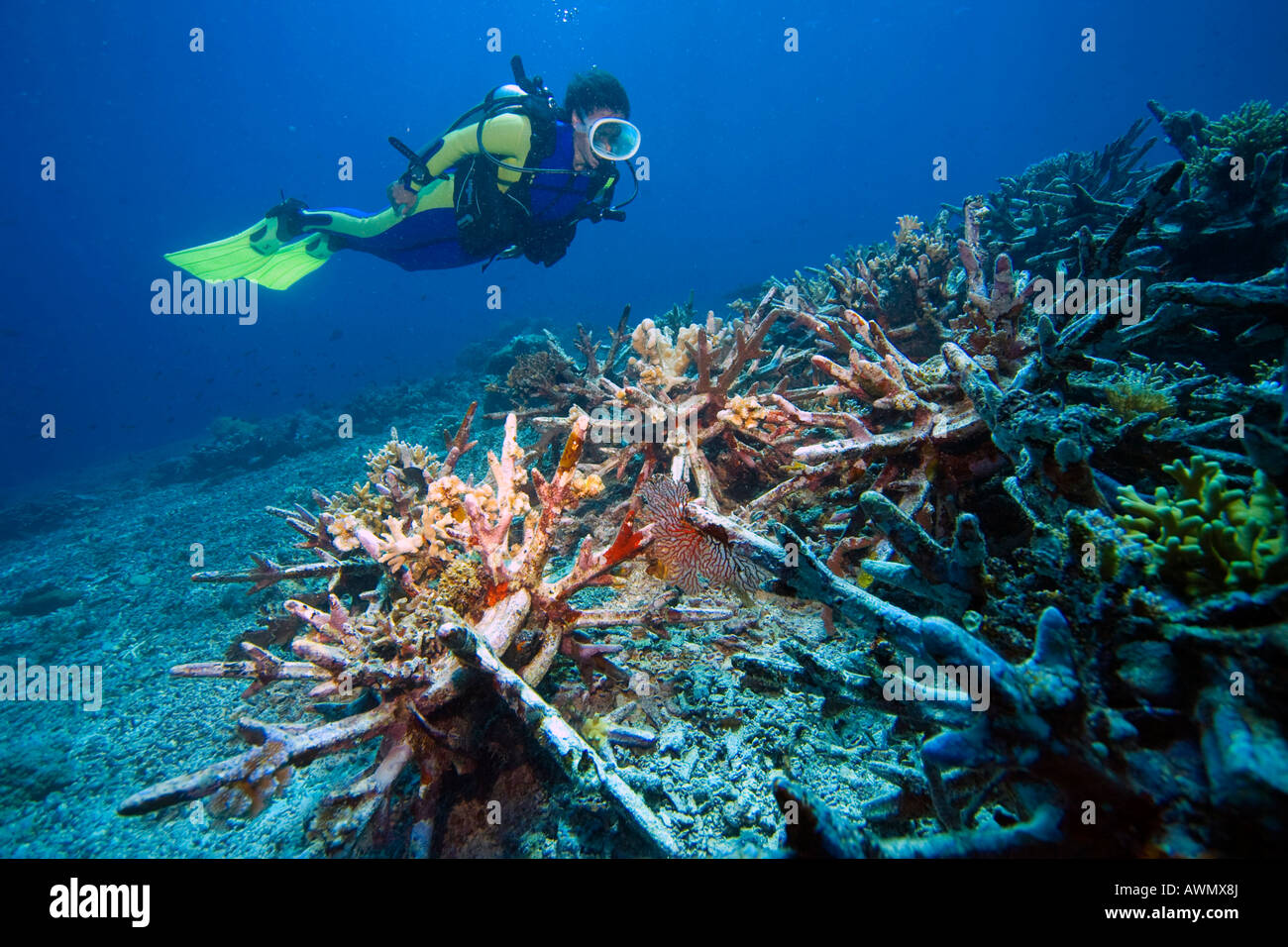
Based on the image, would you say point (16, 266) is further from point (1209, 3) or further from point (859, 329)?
Result: point (1209, 3)

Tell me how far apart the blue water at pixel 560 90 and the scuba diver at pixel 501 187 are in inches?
1844

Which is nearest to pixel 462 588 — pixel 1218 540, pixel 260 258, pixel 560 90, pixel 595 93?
pixel 1218 540

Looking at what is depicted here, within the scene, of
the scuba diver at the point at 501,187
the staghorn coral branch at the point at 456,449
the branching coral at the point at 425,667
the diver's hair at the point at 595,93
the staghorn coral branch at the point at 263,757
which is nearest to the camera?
the staghorn coral branch at the point at 263,757

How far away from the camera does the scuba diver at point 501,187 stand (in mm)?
→ 6574

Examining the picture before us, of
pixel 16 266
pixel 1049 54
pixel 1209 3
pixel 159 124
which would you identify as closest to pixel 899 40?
pixel 1049 54

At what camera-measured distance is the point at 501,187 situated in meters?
6.73

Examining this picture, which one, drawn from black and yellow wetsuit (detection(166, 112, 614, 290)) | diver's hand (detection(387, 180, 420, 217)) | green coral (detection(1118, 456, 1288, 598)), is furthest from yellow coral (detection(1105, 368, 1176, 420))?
diver's hand (detection(387, 180, 420, 217))

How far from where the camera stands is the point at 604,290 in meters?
84.4

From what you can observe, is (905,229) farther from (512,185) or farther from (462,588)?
(462,588)

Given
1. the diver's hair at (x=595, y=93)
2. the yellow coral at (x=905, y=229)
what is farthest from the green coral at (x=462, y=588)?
the diver's hair at (x=595, y=93)

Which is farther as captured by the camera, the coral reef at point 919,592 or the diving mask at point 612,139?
the diving mask at point 612,139

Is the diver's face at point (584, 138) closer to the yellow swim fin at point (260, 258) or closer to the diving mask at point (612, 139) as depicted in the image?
the diving mask at point (612, 139)

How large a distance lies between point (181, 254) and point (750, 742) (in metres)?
10.8

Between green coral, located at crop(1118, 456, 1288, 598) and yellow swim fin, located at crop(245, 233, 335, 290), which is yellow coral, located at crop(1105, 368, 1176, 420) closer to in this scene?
green coral, located at crop(1118, 456, 1288, 598)
